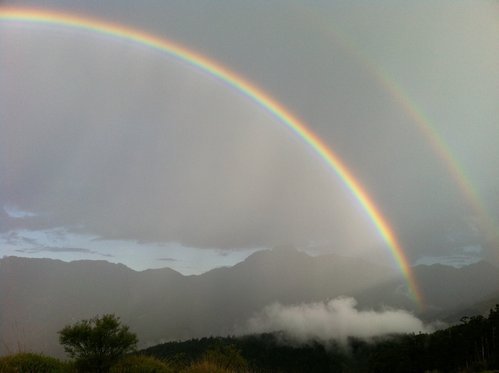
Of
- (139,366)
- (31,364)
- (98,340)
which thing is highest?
(98,340)

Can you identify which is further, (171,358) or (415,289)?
(415,289)

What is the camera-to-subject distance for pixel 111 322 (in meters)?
19.8

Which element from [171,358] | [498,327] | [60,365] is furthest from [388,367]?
[60,365]

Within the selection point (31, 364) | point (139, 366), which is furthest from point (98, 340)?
point (31, 364)

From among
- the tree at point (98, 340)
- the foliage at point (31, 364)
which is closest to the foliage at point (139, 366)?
the tree at point (98, 340)

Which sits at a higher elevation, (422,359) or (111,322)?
(111,322)

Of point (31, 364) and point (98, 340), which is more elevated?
point (98, 340)

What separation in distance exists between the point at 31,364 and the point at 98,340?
374cm

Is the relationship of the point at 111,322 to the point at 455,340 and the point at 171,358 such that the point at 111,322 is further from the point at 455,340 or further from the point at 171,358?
the point at 455,340

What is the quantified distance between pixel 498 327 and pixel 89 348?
48.4m

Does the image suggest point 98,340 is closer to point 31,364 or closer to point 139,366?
point 139,366

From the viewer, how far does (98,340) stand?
62.7ft

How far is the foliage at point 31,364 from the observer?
14793mm

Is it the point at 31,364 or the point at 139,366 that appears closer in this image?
the point at 31,364
